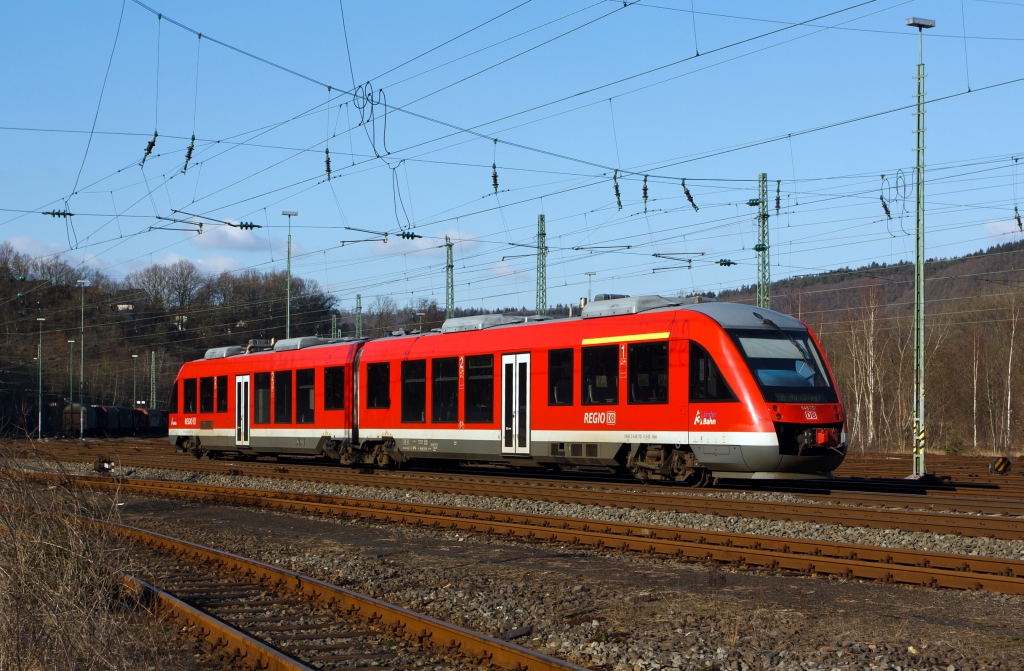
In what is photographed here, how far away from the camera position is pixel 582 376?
19.6 metres

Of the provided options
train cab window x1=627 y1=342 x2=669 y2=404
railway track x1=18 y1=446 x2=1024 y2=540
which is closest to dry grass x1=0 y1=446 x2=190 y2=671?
railway track x1=18 y1=446 x2=1024 y2=540

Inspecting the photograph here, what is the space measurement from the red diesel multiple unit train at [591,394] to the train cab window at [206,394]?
5.36m

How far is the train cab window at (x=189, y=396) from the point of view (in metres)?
34.6

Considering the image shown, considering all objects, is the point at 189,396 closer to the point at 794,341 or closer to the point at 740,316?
the point at 740,316

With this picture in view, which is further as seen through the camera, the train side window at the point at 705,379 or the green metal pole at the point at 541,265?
the green metal pole at the point at 541,265

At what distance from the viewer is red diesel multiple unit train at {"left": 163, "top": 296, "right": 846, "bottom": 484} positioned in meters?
16.7

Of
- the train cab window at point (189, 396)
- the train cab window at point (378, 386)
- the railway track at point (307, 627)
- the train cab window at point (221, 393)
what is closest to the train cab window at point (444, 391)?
the train cab window at point (378, 386)

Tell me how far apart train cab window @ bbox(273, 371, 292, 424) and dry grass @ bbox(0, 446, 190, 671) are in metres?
19.0

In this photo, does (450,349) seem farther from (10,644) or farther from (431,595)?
(10,644)

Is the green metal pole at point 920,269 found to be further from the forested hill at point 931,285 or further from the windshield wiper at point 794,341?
the forested hill at point 931,285

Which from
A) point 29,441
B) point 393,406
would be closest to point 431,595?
point 29,441

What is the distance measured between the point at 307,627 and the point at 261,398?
22.8 meters

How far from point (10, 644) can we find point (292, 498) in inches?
506

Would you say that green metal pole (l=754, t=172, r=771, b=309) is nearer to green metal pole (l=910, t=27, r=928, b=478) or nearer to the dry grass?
green metal pole (l=910, t=27, r=928, b=478)
